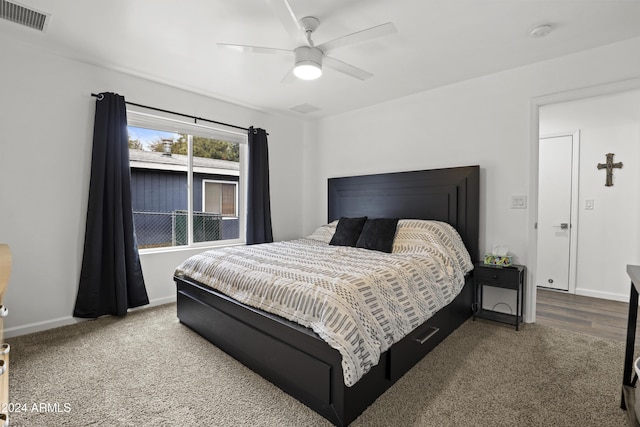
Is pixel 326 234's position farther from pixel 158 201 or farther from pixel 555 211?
pixel 555 211

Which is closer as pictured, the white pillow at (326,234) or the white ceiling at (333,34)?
the white ceiling at (333,34)

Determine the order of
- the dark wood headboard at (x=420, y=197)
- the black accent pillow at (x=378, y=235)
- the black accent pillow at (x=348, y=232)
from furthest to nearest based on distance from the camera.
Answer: the black accent pillow at (x=348, y=232) → the dark wood headboard at (x=420, y=197) → the black accent pillow at (x=378, y=235)

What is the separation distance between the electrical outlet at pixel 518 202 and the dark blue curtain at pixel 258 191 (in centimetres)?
290

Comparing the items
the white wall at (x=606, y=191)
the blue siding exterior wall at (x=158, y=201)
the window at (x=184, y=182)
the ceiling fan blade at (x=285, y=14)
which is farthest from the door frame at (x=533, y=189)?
the blue siding exterior wall at (x=158, y=201)

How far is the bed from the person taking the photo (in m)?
1.63

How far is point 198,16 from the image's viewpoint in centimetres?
221

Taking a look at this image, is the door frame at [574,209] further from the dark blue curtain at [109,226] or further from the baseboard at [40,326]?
the baseboard at [40,326]

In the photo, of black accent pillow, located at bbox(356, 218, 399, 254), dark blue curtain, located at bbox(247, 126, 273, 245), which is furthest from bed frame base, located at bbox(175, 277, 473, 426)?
dark blue curtain, located at bbox(247, 126, 273, 245)

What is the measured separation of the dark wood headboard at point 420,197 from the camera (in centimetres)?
320

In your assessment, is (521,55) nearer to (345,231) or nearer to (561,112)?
(561,112)

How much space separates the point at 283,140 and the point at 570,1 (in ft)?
11.2

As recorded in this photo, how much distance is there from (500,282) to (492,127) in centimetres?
156

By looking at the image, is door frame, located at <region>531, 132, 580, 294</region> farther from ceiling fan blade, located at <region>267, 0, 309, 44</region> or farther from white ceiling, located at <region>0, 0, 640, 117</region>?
ceiling fan blade, located at <region>267, 0, 309, 44</region>

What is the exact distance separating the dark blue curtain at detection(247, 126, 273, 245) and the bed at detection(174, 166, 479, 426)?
1364mm
